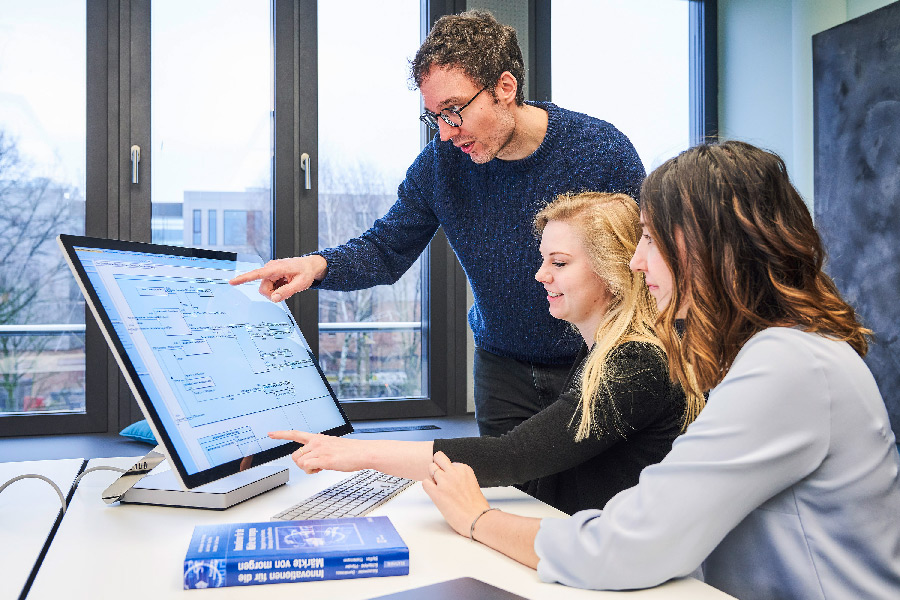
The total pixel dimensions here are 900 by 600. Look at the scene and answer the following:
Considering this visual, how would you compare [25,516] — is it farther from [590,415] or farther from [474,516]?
[590,415]

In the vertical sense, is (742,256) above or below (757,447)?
above

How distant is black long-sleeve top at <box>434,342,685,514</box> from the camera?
106 cm

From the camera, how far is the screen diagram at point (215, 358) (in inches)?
37.5

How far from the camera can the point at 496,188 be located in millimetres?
1591

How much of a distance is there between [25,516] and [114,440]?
1.40 meters

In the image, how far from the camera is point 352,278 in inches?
61.8

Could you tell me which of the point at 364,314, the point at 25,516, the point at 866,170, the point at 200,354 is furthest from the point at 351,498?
the point at 866,170

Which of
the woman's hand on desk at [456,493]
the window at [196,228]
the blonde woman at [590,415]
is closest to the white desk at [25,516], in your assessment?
the blonde woman at [590,415]

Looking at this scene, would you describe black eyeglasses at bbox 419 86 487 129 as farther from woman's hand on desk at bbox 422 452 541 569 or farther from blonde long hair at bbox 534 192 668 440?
woman's hand on desk at bbox 422 452 541 569

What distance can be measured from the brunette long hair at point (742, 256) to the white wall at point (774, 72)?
7.83 feet

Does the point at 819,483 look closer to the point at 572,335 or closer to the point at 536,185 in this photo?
the point at 572,335

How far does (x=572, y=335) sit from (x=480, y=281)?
23 cm

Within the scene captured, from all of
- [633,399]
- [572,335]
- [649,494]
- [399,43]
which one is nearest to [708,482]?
[649,494]

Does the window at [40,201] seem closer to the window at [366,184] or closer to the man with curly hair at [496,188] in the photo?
the window at [366,184]
